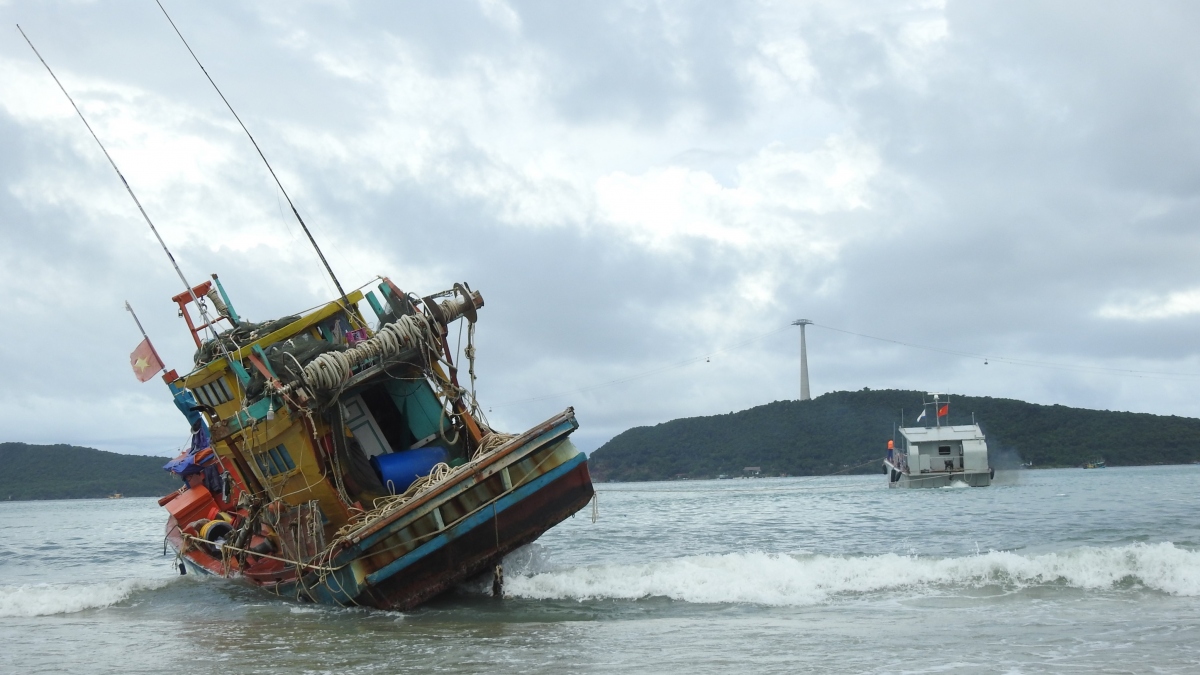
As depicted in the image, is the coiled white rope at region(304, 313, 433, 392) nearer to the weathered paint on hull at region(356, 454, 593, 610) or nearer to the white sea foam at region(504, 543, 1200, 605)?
the weathered paint on hull at region(356, 454, 593, 610)

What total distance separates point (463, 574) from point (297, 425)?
3.18m

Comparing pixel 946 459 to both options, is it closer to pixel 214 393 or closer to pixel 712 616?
pixel 712 616

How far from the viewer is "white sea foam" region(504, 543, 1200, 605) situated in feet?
53.4

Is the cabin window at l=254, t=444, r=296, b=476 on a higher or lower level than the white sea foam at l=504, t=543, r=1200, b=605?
higher

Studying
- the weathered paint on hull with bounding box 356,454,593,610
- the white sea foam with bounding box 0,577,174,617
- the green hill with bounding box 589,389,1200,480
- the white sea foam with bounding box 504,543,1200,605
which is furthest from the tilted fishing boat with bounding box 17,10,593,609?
the green hill with bounding box 589,389,1200,480

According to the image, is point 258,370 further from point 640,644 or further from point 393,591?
point 640,644

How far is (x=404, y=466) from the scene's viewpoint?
16.0 meters

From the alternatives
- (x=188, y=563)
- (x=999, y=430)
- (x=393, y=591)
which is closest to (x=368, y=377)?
(x=393, y=591)

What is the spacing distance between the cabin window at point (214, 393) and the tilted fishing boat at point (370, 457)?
24mm

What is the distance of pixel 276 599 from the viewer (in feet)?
58.6

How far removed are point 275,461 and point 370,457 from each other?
207 cm

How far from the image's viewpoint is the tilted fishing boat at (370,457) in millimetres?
14859

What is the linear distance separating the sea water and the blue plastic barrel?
1.87 m

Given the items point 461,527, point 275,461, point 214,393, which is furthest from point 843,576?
point 214,393
